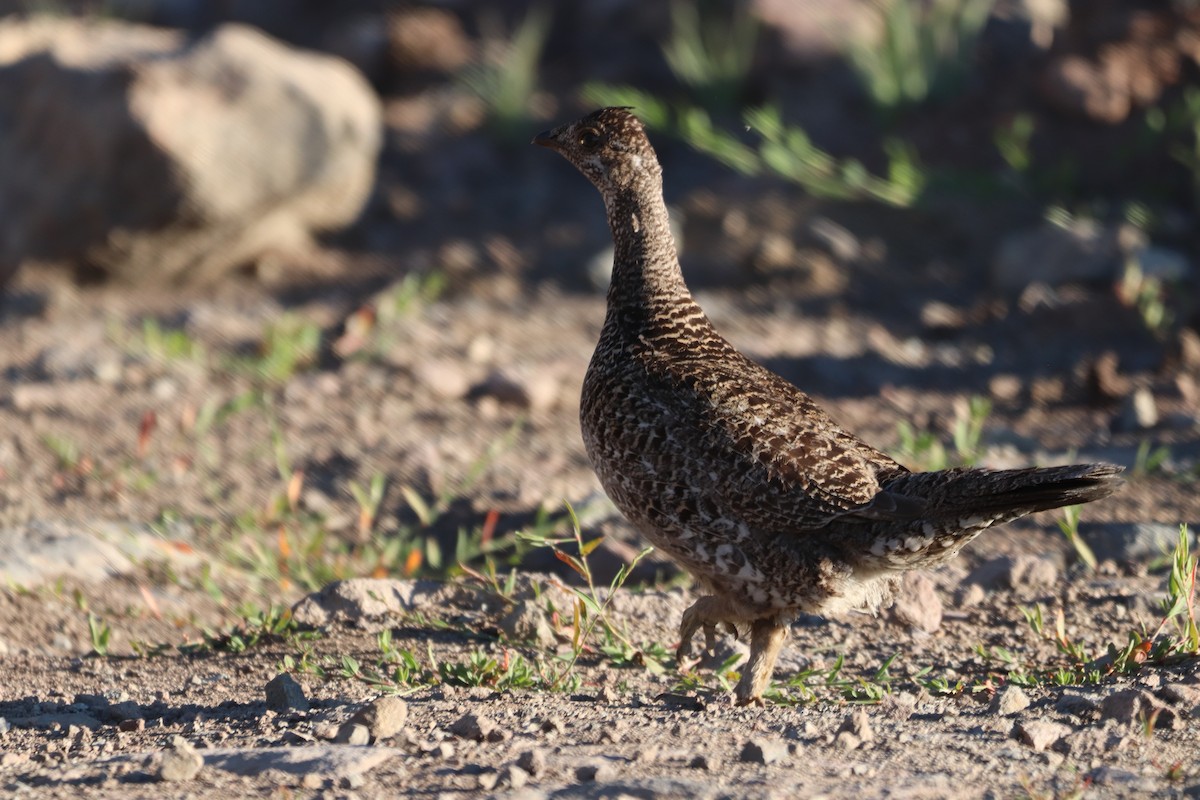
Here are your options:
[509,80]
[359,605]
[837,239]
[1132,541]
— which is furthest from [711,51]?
[359,605]

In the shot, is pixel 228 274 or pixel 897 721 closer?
pixel 897 721

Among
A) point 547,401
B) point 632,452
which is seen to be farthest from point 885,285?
point 632,452

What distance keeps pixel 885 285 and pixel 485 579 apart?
4126 millimetres

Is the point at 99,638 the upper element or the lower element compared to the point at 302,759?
lower

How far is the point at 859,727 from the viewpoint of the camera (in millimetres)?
3715

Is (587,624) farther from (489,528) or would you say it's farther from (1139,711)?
(1139,711)

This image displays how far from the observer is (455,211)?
365 inches

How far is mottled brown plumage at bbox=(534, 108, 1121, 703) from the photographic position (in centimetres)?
404

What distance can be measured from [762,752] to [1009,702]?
76 centimetres

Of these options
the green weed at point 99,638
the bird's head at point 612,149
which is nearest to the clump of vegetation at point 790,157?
the bird's head at point 612,149

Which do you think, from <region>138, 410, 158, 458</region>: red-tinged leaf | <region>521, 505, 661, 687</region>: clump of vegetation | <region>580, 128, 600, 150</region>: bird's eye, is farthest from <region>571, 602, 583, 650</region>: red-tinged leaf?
<region>138, 410, 158, 458</region>: red-tinged leaf

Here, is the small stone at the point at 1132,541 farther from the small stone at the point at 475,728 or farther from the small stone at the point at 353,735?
the small stone at the point at 353,735

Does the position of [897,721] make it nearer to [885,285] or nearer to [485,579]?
[485,579]

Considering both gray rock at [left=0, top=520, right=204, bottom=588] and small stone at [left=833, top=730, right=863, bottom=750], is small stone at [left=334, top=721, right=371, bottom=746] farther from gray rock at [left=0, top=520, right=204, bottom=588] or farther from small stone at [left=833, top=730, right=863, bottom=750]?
gray rock at [left=0, top=520, right=204, bottom=588]
